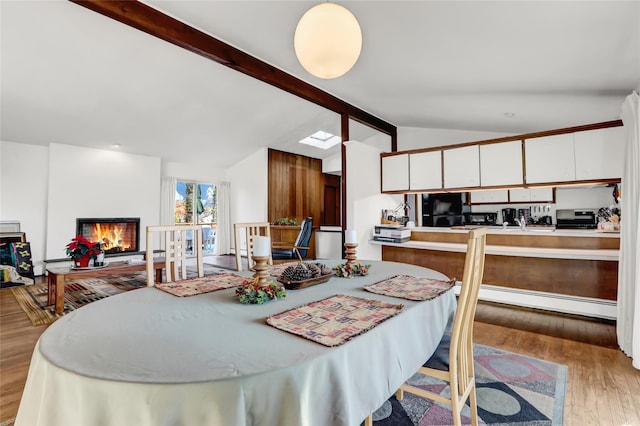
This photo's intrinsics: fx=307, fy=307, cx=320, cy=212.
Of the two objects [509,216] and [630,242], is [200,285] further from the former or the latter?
[509,216]

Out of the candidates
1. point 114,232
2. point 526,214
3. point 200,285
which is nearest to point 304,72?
point 200,285

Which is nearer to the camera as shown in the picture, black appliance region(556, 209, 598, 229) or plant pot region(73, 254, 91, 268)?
plant pot region(73, 254, 91, 268)

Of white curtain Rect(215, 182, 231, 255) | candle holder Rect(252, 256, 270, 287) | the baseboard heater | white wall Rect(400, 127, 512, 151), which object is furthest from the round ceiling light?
white curtain Rect(215, 182, 231, 255)

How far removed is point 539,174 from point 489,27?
7.07ft

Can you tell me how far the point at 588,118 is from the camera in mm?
3812

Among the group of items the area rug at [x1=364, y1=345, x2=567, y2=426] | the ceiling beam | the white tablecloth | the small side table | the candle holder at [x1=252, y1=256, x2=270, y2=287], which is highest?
the ceiling beam

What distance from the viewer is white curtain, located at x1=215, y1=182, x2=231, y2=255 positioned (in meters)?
7.83

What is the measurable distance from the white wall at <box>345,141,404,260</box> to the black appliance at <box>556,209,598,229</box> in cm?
315

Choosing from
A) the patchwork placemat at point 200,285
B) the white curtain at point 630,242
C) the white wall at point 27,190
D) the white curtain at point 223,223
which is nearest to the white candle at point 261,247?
the patchwork placemat at point 200,285

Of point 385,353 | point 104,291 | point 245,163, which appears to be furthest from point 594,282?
point 245,163

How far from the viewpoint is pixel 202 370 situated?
763 mm

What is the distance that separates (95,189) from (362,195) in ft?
16.7

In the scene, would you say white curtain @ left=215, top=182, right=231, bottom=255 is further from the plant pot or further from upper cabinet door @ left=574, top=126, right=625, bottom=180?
upper cabinet door @ left=574, top=126, right=625, bottom=180

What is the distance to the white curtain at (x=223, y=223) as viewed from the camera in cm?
783
